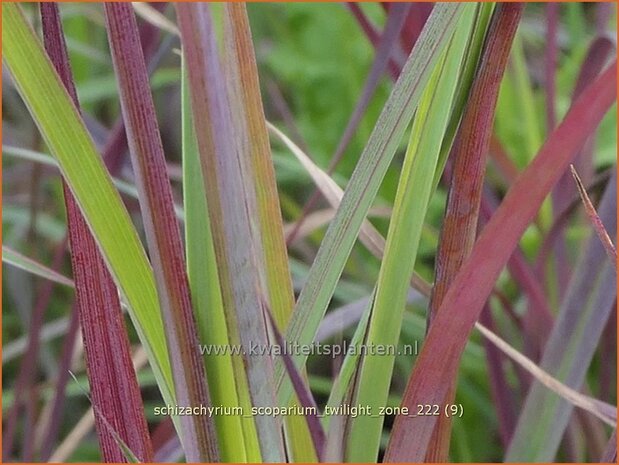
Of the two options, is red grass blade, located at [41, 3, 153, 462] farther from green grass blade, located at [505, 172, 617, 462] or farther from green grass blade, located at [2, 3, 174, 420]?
green grass blade, located at [505, 172, 617, 462]

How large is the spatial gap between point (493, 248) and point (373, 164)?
0.04 meters

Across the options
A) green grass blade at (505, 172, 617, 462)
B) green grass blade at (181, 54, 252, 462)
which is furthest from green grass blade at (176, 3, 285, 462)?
green grass blade at (505, 172, 617, 462)

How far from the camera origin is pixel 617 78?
0.66 feet

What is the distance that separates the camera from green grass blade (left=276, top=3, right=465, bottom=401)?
213 mm

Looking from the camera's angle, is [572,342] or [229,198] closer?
[229,198]

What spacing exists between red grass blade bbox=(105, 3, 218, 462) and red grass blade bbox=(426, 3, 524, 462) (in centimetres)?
7

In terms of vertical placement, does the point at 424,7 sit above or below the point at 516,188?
above

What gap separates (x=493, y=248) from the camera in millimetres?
207

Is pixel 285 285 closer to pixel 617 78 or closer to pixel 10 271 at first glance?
pixel 617 78

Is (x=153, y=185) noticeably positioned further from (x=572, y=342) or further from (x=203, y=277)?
(x=572, y=342)

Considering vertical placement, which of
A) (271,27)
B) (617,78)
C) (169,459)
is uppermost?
(271,27)

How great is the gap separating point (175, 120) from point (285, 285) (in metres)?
0.67

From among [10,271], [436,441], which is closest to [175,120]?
[10,271]

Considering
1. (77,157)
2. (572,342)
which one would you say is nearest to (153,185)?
(77,157)
